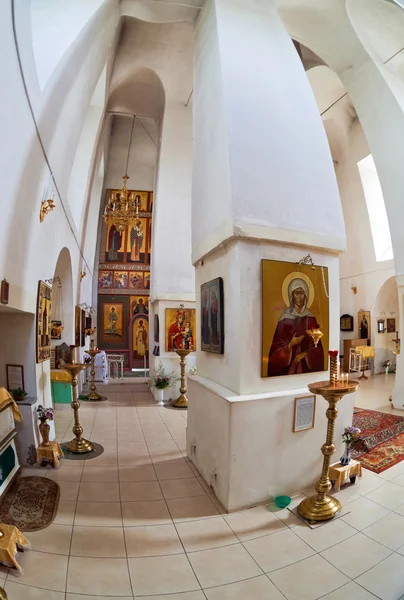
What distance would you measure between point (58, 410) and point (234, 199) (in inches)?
266

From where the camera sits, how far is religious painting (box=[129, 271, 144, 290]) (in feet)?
56.4

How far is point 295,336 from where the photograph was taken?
13.1ft

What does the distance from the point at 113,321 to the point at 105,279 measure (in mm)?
2232

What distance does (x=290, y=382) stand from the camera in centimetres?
399

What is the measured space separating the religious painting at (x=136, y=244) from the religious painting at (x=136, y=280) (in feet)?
1.97

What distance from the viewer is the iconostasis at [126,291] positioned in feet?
55.2

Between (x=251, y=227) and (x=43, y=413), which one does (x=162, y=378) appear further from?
(x=251, y=227)

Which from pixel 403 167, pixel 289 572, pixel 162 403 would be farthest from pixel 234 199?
pixel 162 403

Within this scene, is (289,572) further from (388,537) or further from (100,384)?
(100,384)

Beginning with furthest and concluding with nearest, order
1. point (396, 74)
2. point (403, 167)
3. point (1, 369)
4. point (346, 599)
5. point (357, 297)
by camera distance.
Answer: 1. point (357, 297)
2. point (396, 74)
3. point (403, 167)
4. point (1, 369)
5. point (346, 599)

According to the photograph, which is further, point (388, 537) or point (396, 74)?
point (396, 74)

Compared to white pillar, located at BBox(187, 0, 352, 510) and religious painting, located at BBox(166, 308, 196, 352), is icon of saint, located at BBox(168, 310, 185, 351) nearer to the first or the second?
religious painting, located at BBox(166, 308, 196, 352)

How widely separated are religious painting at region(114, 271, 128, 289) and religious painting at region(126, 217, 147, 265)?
77cm

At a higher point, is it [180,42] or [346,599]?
[180,42]
